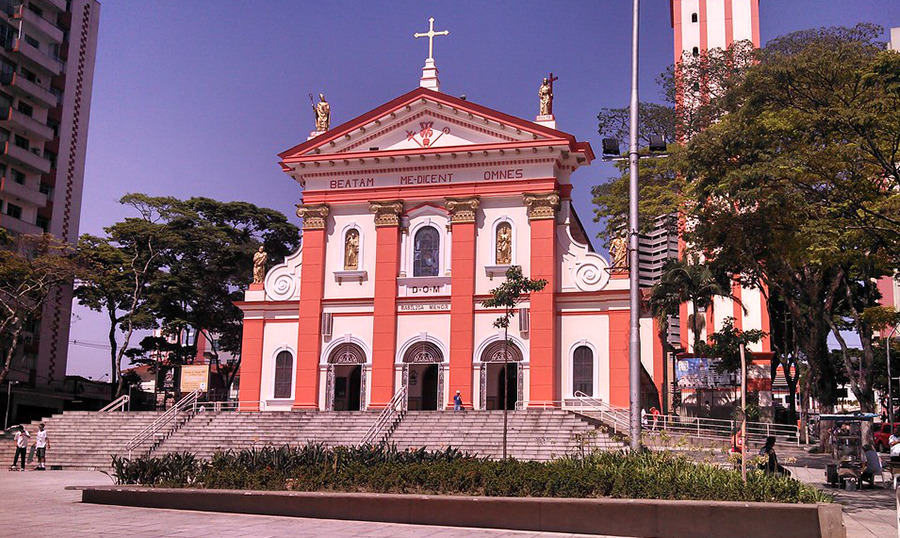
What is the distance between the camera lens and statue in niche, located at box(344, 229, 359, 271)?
40188 millimetres

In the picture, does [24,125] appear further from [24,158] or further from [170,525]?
[170,525]

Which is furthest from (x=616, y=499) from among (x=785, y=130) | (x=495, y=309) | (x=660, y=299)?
(x=660, y=299)

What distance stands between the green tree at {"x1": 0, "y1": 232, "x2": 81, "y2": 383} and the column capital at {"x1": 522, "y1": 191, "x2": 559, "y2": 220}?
22936 millimetres

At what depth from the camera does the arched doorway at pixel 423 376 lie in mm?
A: 38188

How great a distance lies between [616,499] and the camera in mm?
14180

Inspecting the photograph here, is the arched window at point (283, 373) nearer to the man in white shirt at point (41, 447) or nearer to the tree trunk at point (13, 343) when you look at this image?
the man in white shirt at point (41, 447)

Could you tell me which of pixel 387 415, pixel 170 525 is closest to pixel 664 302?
pixel 387 415

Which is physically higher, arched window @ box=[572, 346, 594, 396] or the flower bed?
arched window @ box=[572, 346, 594, 396]

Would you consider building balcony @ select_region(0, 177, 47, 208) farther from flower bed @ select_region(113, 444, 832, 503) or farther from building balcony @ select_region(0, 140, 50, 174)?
flower bed @ select_region(113, 444, 832, 503)

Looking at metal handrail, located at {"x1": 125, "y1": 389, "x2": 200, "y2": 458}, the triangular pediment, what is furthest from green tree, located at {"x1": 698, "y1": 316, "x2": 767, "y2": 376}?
metal handrail, located at {"x1": 125, "y1": 389, "x2": 200, "y2": 458}

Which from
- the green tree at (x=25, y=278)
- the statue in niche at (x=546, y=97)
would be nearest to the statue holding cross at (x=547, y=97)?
the statue in niche at (x=546, y=97)

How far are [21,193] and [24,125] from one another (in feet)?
13.0

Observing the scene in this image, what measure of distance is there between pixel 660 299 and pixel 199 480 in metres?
26.0

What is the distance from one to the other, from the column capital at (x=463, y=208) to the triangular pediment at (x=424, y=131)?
2199mm
